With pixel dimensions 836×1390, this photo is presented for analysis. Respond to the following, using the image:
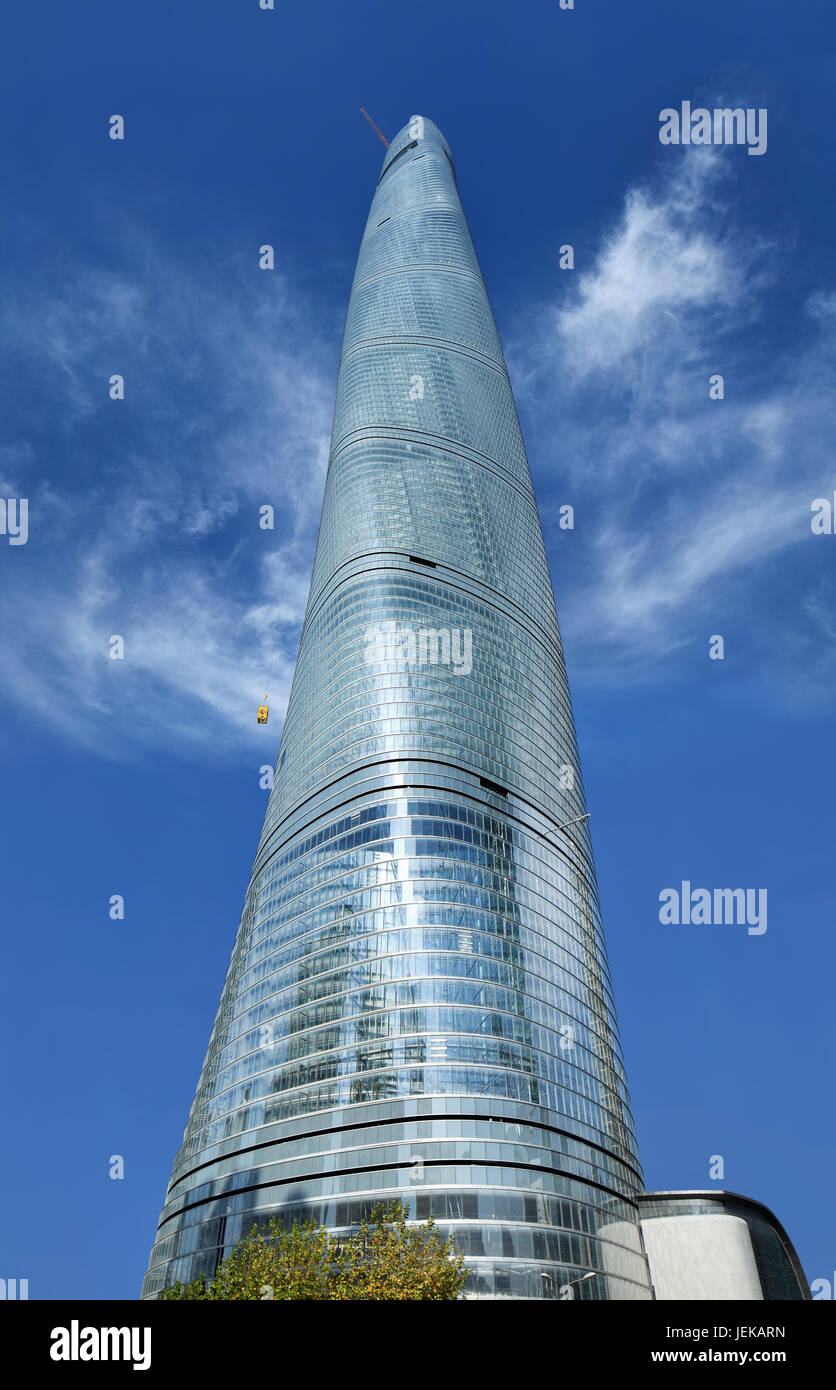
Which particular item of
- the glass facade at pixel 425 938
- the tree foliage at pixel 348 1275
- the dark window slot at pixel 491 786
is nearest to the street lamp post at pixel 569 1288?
the glass facade at pixel 425 938

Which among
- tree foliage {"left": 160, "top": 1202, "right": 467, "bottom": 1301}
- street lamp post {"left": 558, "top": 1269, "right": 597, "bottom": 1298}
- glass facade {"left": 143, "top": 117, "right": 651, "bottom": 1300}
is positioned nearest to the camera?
tree foliage {"left": 160, "top": 1202, "right": 467, "bottom": 1301}

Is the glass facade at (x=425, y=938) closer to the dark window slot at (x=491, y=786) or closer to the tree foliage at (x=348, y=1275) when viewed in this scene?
the dark window slot at (x=491, y=786)

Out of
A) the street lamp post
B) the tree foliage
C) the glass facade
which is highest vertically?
the glass facade

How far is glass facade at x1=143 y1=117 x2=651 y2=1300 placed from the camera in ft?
208

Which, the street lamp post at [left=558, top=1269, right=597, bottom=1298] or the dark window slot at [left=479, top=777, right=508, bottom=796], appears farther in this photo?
the dark window slot at [left=479, top=777, right=508, bottom=796]

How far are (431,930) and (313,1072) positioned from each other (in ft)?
46.4

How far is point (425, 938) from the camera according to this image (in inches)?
2876

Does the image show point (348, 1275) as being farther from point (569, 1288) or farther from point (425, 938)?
point (425, 938)

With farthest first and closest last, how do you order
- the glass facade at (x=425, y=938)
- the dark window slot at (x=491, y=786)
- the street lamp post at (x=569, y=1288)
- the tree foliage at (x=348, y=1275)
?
1. the dark window slot at (x=491, y=786)
2. the glass facade at (x=425, y=938)
3. the street lamp post at (x=569, y=1288)
4. the tree foliage at (x=348, y=1275)

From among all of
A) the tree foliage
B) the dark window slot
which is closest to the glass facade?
the dark window slot

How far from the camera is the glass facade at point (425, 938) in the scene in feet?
208

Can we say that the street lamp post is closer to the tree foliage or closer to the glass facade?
the glass facade
